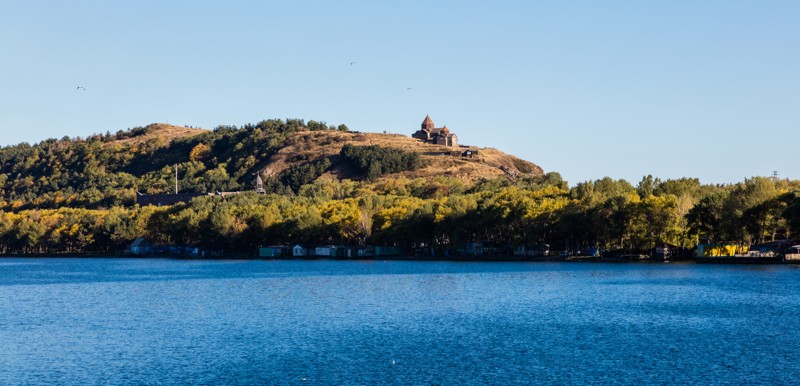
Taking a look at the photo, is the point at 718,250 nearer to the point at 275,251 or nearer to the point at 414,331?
the point at 414,331

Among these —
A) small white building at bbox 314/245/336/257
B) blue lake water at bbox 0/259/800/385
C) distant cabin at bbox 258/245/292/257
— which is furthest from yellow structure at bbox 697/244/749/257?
distant cabin at bbox 258/245/292/257

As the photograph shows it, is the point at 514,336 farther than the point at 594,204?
No

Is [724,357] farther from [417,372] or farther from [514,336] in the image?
[417,372]

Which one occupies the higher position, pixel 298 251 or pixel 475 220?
pixel 475 220

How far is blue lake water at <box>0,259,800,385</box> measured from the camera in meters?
41.8

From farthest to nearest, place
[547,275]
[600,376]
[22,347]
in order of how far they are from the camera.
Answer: [547,275] → [22,347] → [600,376]

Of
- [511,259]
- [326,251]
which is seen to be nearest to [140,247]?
[326,251]

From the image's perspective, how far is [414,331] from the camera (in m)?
54.8

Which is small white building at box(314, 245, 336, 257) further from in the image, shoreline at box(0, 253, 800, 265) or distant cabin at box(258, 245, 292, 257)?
distant cabin at box(258, 245, 292, 257)

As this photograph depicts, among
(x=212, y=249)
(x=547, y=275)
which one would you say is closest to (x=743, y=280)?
(x=547, y=275)

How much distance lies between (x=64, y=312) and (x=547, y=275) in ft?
164

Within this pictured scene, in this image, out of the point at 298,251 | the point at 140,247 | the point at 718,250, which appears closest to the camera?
the point at 718,250

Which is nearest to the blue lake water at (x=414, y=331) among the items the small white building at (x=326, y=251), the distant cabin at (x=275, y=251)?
the small white building at (x=326, y=251)

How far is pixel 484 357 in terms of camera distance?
45.5 meters
